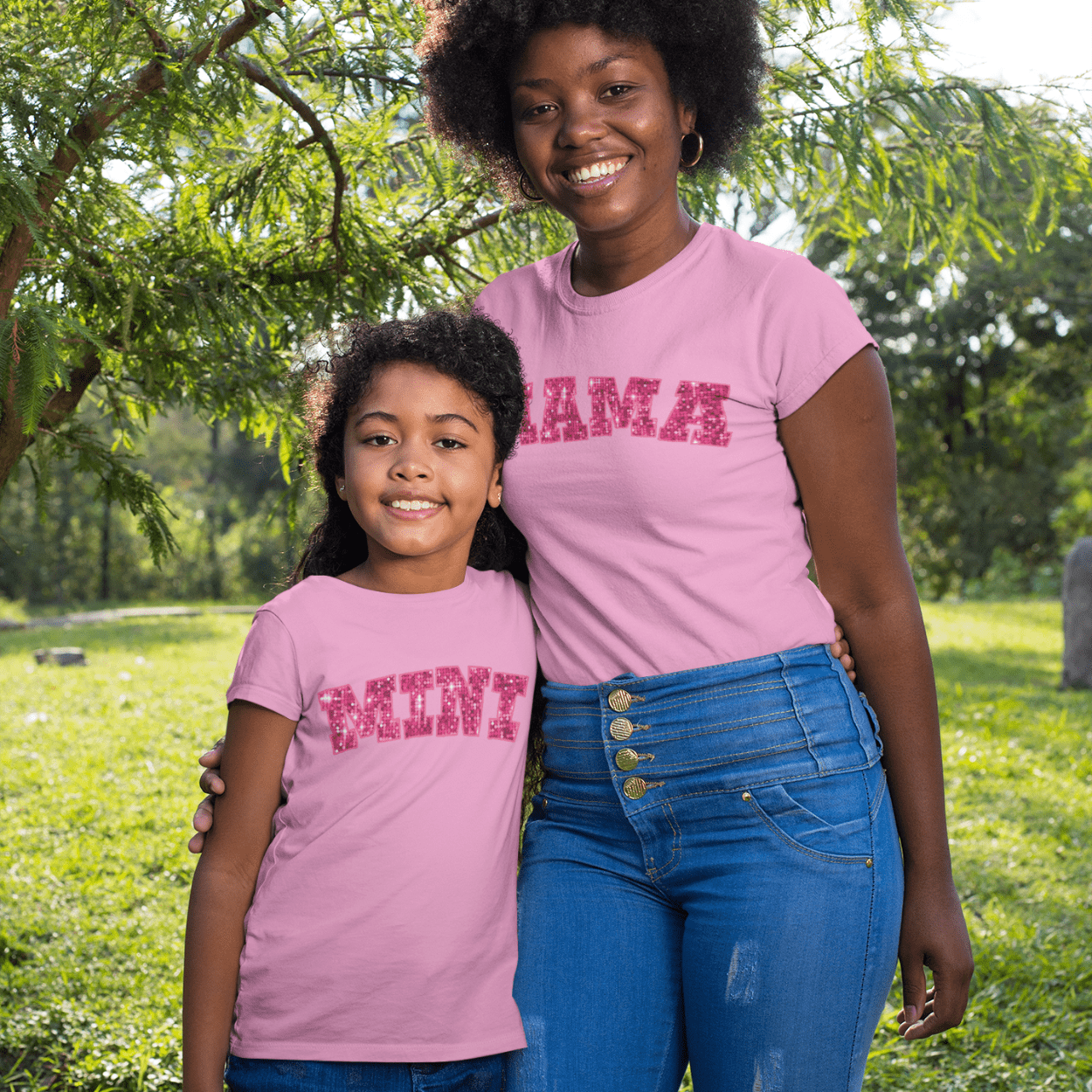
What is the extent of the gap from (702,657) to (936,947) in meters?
0.57

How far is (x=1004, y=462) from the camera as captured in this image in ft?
67.9

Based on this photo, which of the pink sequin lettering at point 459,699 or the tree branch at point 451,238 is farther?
the tree branch at point 451,238

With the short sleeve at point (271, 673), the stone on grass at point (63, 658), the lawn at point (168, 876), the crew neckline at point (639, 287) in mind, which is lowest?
the lawn at point (168, 876)

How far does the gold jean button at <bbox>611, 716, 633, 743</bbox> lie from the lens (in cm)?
174

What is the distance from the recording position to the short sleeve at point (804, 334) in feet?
5.57

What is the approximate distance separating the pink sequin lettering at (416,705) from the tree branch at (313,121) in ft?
4.48

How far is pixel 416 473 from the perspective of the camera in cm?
184

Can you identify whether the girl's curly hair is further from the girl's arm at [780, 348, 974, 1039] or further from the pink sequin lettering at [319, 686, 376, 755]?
the girl's arm at [780, 348, 974, 1039]

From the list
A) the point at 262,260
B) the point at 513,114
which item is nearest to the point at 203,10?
the point at 513,114

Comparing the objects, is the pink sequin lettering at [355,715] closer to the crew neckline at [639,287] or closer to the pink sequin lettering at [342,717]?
the pink sequin lettering at [342,717]

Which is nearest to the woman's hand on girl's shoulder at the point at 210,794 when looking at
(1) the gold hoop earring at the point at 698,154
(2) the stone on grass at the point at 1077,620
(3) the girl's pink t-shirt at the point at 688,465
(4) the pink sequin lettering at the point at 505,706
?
(4) the pink sequin lettering at the point at 505,706

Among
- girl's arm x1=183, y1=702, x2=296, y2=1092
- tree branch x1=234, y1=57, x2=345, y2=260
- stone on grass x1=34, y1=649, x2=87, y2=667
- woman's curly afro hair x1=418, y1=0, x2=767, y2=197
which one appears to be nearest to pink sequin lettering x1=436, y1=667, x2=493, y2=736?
girl's arm x1=183, y1=702, x2=296, y2=1092

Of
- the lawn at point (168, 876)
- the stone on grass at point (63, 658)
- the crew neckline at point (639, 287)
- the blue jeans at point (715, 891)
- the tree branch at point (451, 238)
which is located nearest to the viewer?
the blue jeans at point (715, 891)

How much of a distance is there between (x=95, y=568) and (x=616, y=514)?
2048cm
